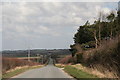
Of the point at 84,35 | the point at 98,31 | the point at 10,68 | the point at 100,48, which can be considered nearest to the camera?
the point at 100,48

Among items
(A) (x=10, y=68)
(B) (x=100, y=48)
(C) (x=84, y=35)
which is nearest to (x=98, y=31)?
(C) (x=84, y=35)

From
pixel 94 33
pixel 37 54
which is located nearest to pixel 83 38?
pixel 94 33

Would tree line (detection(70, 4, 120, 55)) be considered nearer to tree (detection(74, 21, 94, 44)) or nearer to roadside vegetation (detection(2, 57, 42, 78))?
tree (detection(74, 21, 94, 44))

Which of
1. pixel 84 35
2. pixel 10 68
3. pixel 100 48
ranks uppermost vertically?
pixel 84 35

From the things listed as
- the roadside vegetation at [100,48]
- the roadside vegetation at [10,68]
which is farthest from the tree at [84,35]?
the roadside vegetation at [10,68]

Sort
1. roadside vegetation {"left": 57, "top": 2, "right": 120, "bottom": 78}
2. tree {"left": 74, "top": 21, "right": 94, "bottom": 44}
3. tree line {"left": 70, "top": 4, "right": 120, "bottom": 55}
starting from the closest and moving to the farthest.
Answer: roadside vegetation {"left": 57, "top": 2, "right": 120, "bottom": 78}
tree line {"left": 70, "top": 4, "right": 120, "bottom": 55}
tree {"left": 74, "top": 21, "right": 94, "bottom": 44}

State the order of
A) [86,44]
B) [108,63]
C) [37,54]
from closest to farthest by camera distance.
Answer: [108,63], [86,44], [37,54]

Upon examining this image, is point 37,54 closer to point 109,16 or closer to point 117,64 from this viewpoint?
point 109,16

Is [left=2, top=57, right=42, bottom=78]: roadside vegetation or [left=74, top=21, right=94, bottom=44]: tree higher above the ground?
[left=74, top=21, right=94, bottom=44]: tree

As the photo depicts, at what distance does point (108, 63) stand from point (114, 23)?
37.1 meters

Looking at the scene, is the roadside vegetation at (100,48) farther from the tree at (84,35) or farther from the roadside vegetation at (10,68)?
the roadside vegetation at (10,68)

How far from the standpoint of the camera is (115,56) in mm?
21641

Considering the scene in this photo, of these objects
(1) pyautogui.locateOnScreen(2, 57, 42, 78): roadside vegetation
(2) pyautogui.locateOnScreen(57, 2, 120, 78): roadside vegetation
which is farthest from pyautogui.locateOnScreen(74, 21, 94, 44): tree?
(1) pyautogui.locateOnScreen(2, 57, 42, 78): roadside vegetation

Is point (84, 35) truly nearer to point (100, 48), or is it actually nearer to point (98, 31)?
point (98, 31)
